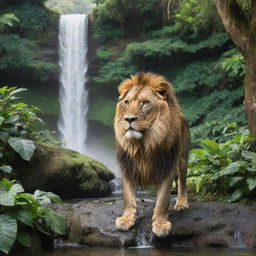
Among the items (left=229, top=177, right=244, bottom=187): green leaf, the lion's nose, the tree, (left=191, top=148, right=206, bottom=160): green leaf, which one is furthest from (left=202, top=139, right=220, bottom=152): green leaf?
the lion's nose

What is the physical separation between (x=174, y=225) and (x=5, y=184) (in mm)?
1936

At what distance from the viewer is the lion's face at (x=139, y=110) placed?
5316 millimetres

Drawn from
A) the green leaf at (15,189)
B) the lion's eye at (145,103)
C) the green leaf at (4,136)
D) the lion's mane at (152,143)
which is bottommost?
the green leaf at (4,136)

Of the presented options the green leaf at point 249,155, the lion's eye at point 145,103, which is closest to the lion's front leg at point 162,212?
the lion's eye at point 145,103

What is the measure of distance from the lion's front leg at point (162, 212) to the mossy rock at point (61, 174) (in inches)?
118

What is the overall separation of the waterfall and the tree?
622 inches

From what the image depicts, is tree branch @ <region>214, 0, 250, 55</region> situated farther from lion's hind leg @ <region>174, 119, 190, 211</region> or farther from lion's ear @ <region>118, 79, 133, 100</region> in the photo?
lion's ear @ <region>118, 79, 133, 100</region>

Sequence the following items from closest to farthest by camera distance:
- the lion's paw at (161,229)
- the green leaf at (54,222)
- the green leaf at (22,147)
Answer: the lion's paw at (161,229) < the green leaf at (54,222) < the green leaf at (22,147)

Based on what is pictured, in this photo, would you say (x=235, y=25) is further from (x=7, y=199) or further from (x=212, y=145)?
(x=7, y=199)

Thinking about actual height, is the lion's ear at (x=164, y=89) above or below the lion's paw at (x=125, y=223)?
above

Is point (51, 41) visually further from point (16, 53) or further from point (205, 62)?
point (205, 62)

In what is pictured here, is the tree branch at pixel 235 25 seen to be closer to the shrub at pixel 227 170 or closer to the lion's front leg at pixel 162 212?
the shrub at pixel 227 170

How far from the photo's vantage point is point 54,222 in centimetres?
536

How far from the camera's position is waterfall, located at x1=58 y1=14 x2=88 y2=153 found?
2391 cm
